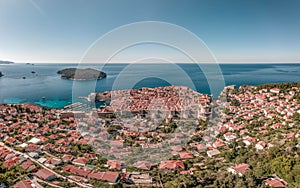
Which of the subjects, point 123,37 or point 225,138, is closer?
point 123,37

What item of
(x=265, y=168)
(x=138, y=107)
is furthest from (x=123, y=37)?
(x=138, y=107)

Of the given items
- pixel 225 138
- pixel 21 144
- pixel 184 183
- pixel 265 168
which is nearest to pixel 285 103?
pixel 225 138

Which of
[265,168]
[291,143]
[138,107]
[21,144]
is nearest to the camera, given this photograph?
[265,168]

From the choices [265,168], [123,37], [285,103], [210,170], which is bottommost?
[210,170]

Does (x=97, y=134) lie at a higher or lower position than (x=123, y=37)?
lower

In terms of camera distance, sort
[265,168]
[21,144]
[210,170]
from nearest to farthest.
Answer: [265,168] → [210,170] → [21,144]

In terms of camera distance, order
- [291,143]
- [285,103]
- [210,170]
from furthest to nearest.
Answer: [285,103]
[291,143]
[210,170]

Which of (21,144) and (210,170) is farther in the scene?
(21,144)

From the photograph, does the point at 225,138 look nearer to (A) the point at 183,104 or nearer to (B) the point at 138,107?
(A) the point at 183,104

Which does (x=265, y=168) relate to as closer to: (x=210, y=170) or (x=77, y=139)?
(x=210, y=170)
